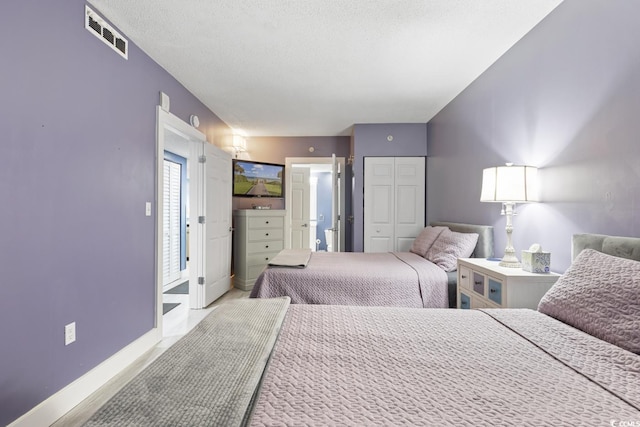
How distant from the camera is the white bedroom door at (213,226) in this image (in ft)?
11.7

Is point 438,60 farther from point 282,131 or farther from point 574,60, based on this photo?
point 282,131

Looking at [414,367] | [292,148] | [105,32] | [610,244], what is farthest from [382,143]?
[414,367]

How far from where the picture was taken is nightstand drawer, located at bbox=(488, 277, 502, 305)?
1.83 meters

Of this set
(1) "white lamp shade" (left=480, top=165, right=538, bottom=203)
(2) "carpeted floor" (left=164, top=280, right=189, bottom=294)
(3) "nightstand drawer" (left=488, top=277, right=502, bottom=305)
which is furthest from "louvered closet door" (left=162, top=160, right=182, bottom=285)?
(1) "white lamp shade" (left=480, top=165, right=538, bottom=203)

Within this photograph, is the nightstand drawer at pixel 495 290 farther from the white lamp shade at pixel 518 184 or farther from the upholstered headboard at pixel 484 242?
the upholstered headboard at pixel 484 242

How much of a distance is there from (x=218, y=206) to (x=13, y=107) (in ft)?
8.26

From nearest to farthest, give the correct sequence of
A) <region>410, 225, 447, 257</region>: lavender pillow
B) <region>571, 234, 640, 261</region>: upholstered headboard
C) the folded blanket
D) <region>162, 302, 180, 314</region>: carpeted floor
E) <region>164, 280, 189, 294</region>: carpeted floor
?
<region>571, 234, 640, 261</region>: upholstered headboard < the folded blanket < <region>410, 225, 447, 257</region>: lavender pillow < <region>162, 302, 180, 314</region>: carpeted floor < <region>164, 280, 189, 294</region>: carpeted floor

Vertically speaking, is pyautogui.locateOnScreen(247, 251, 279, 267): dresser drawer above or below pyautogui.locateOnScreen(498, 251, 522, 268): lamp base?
below

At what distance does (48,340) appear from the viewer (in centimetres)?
162

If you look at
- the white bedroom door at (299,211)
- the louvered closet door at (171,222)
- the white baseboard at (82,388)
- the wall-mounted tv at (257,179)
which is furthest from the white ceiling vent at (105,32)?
the white bedroom door at (299,211)

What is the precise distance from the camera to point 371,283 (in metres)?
2.38

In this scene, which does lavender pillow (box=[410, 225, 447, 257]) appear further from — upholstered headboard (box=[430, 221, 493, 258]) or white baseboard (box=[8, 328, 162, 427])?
white baseboard (box=[8, 328, 162, 427])

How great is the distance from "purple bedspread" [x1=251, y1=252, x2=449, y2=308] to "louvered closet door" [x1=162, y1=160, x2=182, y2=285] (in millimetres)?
2955

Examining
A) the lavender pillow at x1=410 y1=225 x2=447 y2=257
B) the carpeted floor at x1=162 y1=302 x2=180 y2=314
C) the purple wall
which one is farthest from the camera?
the carpeted floor at x1=162 y1=302 x2=180 y2=314
